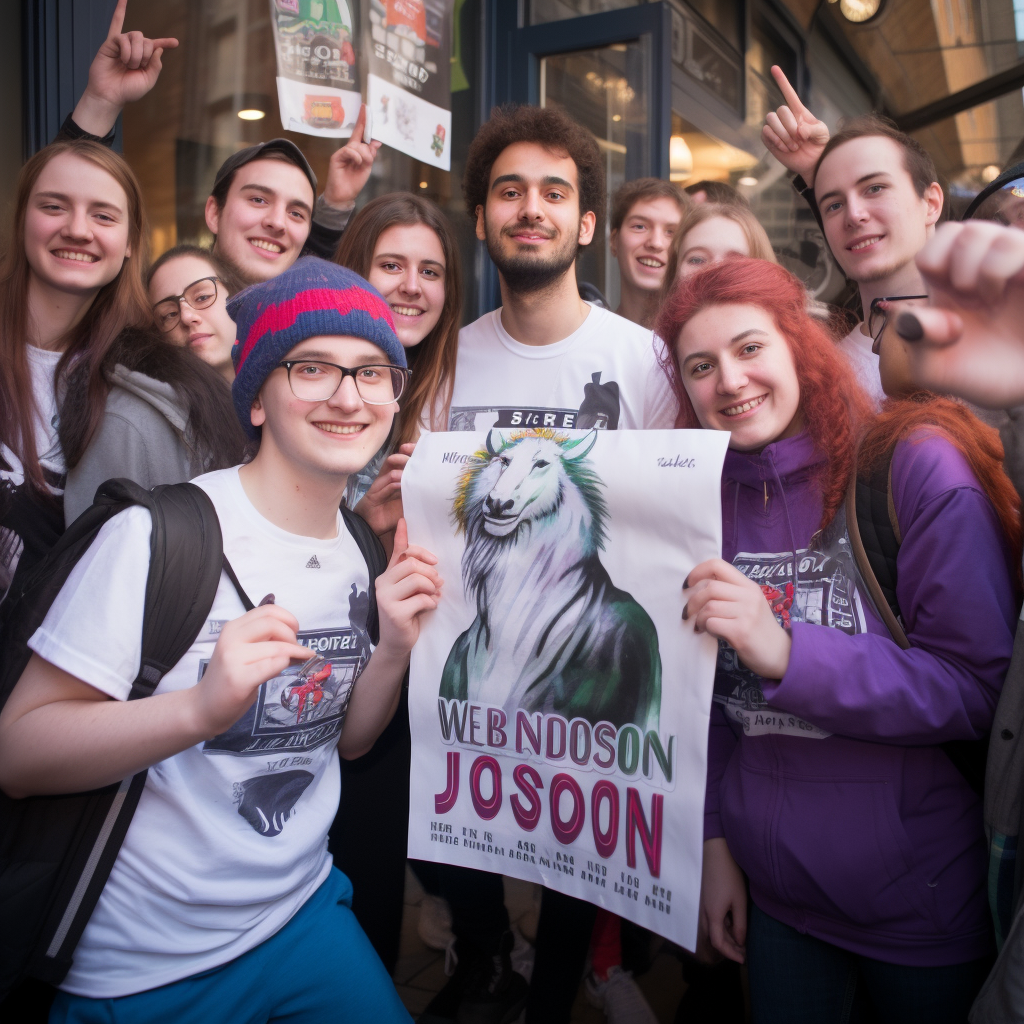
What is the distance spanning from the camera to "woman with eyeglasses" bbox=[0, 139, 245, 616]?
6.25ft

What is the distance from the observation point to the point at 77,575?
53.0 inches

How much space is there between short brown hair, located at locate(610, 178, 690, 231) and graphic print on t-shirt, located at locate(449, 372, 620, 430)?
1455mm

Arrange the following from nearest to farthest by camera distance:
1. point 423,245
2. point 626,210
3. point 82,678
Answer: point 82,678 → point 423,245 → point 626,210

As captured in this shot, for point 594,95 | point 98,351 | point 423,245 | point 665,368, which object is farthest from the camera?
point 594,95

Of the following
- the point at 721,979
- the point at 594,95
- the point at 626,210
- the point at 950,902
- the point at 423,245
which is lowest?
the point at 721,979

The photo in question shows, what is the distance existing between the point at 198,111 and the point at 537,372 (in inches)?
83.2

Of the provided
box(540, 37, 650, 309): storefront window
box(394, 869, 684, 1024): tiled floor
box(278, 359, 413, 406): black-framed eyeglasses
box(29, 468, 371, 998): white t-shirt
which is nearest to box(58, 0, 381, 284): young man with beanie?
box(278, 359, 413, 406): black-framed eyeglasses

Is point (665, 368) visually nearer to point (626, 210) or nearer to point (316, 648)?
point (316, 648)

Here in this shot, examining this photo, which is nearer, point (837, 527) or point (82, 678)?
point (82, 678)

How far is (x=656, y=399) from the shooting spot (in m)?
2.25

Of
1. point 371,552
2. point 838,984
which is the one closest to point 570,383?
point 371,552

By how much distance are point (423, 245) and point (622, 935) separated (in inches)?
83.7

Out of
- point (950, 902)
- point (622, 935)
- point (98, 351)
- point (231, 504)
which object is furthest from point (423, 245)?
point (622, 935)

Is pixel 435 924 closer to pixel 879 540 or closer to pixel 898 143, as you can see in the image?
pixel 879 540
